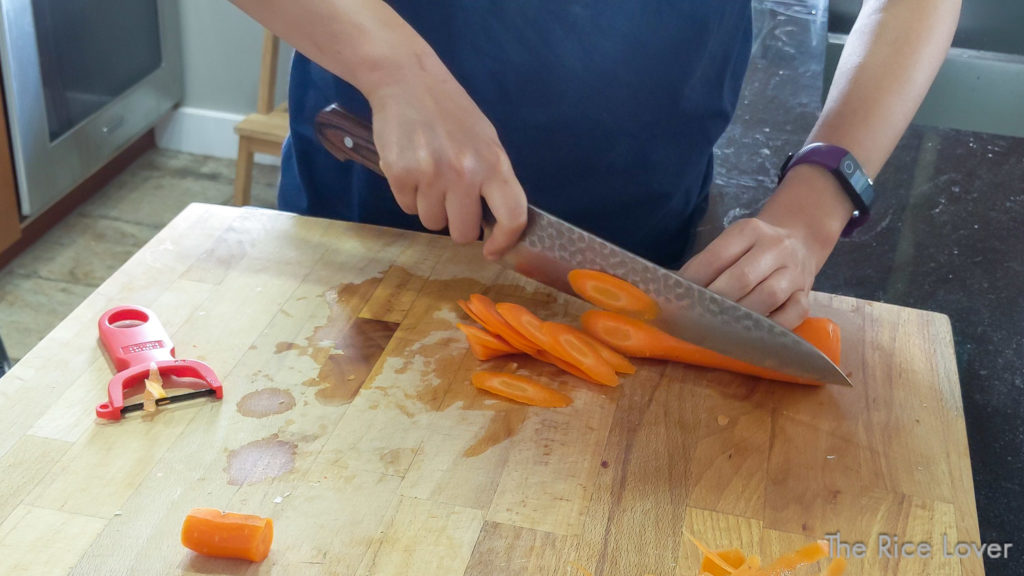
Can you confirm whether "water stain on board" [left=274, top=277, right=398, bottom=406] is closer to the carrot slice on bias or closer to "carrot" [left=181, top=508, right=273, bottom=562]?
the carrot slice on bias

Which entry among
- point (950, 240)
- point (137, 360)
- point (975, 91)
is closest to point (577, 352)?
point (137, 360)

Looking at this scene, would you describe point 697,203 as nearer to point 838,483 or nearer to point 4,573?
point 838,483

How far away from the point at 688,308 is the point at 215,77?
315cm

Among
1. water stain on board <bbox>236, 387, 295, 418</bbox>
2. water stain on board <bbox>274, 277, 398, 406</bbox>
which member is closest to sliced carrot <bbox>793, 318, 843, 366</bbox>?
water stain on board <bbox>274, 277, 398, 406</bbox>

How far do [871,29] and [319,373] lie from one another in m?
0.87

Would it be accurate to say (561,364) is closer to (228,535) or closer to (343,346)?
(343,346)

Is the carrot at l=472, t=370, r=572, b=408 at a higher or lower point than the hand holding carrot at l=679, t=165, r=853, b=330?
lower

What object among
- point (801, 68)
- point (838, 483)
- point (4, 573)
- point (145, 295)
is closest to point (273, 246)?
point (145, 295)

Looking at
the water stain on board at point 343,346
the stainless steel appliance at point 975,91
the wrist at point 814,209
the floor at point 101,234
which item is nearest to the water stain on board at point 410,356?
the water stain on board at point 343,346

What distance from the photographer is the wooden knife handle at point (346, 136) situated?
4.12 ft

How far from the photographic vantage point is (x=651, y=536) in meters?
0.99

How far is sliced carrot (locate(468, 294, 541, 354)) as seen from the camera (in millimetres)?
1229

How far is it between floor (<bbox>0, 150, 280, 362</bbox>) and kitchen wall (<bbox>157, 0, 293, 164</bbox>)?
71 mm

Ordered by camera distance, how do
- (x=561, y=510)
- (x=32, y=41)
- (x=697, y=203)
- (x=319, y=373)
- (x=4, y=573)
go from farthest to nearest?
(x=32, y=41)
(x=697, y=203)
(x=319, y=373)
(x=561, y=510)
(x=4, y=573)
